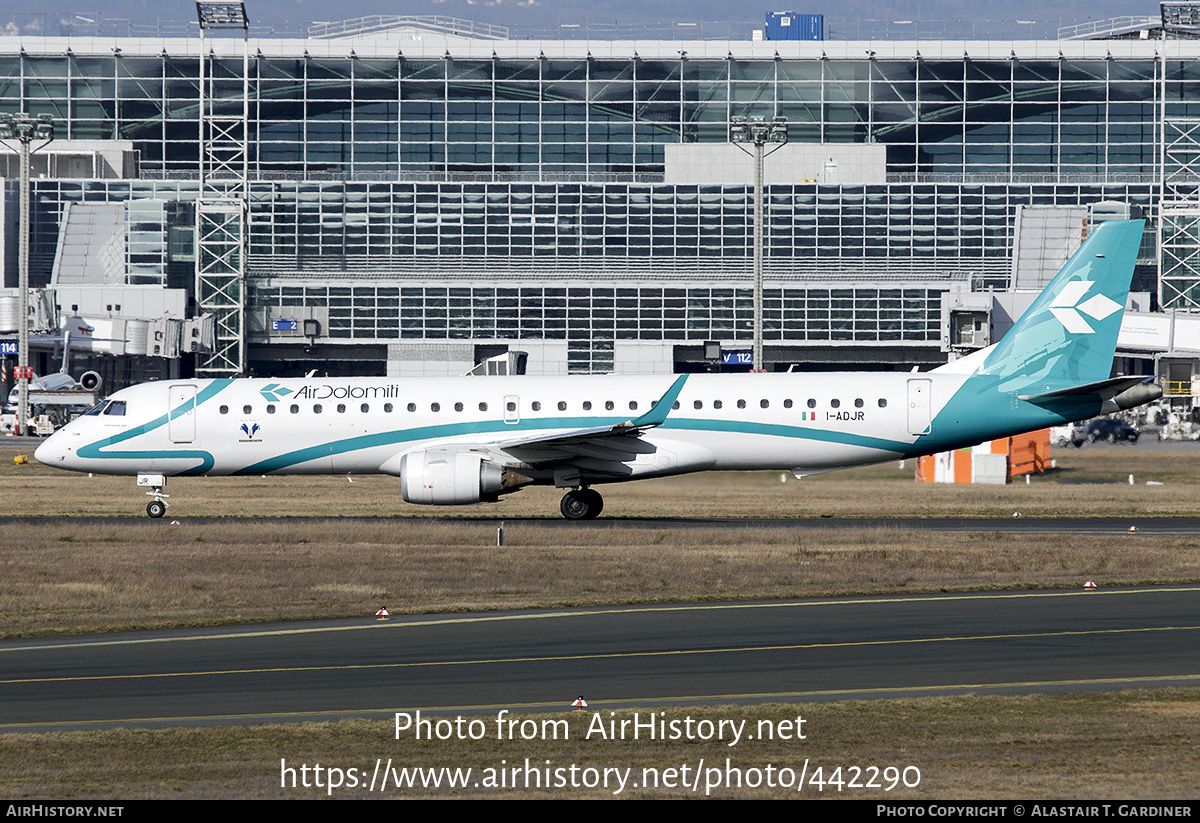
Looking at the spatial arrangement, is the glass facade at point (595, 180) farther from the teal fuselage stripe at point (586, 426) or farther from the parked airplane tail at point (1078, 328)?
the teal fuselage stripe at point (586, 426)

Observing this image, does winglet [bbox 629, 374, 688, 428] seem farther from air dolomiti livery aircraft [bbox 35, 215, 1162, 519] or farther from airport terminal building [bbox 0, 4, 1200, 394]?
airport terminal building [bbox 0, 4, 1200, 394]

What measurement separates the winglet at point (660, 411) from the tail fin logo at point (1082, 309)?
31.5 feet

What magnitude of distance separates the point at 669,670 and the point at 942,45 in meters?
104

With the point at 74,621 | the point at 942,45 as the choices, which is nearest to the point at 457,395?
the point at 74,621

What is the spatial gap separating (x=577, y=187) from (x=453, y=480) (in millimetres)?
77354

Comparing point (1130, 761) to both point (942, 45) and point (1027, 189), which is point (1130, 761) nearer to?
point (1027, 189)

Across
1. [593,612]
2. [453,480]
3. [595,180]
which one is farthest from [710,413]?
[595,180]

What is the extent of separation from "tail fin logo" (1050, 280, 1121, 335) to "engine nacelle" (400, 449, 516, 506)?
563 inches

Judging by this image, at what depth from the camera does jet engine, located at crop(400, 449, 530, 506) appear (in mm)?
30969

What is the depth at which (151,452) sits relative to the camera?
113ft

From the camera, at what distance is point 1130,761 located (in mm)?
10383

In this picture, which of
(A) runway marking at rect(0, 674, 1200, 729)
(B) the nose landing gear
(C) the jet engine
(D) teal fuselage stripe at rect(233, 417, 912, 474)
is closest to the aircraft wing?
(D) teal fuselage stripe at rect(233, 417, 912, 474)

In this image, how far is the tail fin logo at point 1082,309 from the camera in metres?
32.7

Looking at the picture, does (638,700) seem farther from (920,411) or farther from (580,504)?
(920,411)
